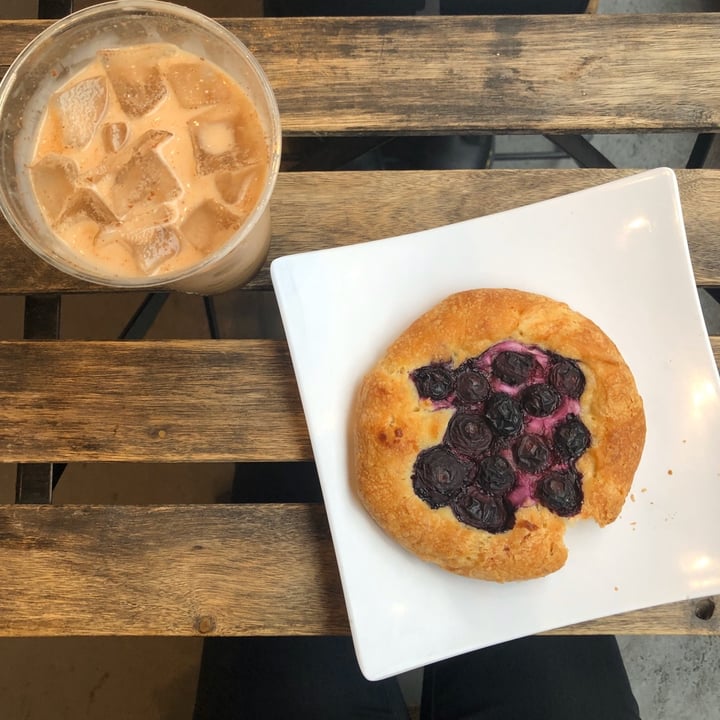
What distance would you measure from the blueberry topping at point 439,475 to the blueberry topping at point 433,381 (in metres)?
0.08

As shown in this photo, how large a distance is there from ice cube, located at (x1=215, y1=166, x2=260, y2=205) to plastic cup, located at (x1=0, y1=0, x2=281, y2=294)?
43mm

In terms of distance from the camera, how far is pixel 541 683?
1.56 m

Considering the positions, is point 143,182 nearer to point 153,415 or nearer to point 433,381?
point 153,415

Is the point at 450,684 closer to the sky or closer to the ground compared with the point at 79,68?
closer to the ground

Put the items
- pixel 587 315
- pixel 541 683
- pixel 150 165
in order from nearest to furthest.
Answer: pixel 150 165
pixel 587 315
pixel 541 683

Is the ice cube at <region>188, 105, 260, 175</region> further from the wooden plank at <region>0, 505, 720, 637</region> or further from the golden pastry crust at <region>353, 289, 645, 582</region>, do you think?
the wooden plank at <region>0, 505, 720, 637</region>

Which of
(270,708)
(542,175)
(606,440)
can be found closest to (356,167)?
(542,175)

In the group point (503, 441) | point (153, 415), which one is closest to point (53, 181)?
point (153, 415)

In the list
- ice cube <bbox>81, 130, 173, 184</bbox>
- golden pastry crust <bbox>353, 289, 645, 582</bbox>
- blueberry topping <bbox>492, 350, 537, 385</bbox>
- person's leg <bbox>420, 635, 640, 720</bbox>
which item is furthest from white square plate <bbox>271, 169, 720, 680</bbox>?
person's leg <bbox>420, 635, 640, 720</bbox>

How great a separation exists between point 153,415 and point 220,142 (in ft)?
1.60

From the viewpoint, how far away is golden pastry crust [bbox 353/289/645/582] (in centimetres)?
111

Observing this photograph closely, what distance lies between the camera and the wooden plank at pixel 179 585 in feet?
4.04

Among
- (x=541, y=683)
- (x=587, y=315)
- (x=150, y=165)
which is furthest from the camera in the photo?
(x=541, y=683)

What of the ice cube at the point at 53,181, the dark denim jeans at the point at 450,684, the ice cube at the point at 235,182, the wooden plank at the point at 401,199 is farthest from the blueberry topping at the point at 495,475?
the ice cube at the point at 53,181
